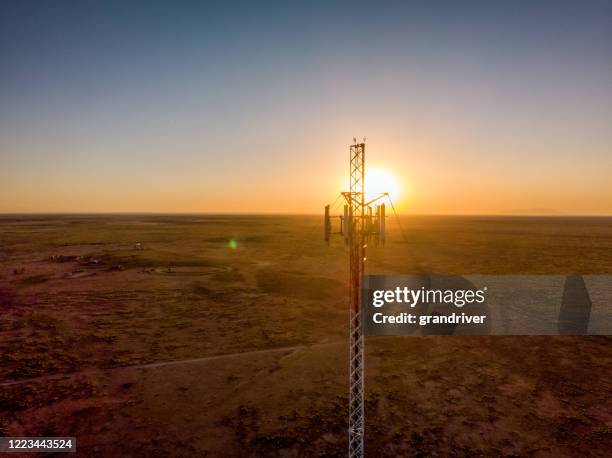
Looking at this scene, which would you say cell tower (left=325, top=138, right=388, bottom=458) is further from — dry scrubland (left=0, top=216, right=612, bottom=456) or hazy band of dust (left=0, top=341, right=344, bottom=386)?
hazy band of dust (left=0, top=341, right=344, bottom=386)

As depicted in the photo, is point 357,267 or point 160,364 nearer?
point 357,267

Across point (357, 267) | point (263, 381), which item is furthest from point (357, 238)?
point (263, 381)

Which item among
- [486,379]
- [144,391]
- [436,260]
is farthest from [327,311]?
[436,260]

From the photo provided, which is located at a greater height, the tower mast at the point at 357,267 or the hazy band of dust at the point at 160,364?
the tower mast at the point at 357,267

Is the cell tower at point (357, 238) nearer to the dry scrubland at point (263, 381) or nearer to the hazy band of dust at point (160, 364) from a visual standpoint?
the dry scrubland at point (263, 381)

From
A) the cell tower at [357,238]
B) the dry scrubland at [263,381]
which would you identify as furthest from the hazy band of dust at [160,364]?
the cell tower at [357,238]

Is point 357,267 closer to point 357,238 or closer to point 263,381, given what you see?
point 357,238

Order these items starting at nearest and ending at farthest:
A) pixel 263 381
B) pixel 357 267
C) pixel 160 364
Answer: pixel 357 267
pixel 263 381
pixel 160 364

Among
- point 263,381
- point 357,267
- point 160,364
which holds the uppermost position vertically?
point 357,267

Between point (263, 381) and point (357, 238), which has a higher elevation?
point (357, 238)

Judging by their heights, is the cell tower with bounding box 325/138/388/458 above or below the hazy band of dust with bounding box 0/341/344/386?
above

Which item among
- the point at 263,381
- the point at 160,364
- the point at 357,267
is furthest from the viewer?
the point at 160,364

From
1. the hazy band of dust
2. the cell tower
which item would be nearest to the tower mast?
the cell tower
